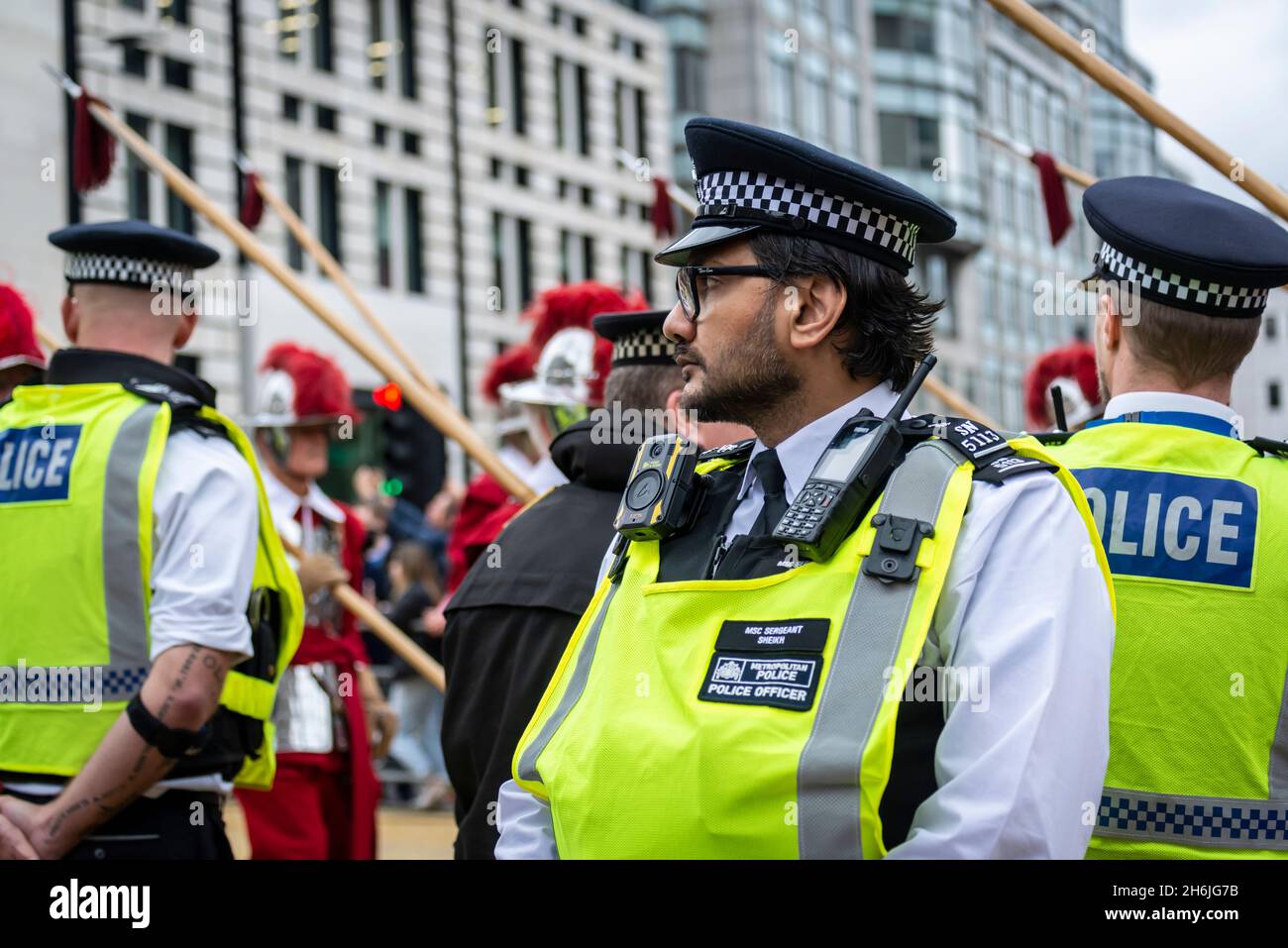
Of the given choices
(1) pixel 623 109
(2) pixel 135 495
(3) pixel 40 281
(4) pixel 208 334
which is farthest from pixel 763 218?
(1) pixel 623 109

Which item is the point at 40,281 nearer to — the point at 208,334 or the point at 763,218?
the point at 208,334

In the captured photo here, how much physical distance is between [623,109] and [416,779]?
26.6 m

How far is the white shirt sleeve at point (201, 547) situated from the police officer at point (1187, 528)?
2.02 m

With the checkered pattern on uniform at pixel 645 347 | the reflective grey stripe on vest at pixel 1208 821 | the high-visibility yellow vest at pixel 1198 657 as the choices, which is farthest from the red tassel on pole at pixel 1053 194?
the reflective grey stripe on vest at pixel 1208 821

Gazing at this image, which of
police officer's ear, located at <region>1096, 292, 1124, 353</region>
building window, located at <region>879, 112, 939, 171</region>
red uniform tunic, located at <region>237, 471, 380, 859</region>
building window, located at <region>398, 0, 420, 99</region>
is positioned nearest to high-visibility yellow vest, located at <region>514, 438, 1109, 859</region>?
police officer's ear, located at <region>1096, 292, 1124, 353</region>

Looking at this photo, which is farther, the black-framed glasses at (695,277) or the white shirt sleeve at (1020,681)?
the black-framed glasses at (695,277)

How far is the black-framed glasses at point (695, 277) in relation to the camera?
2.68 meters

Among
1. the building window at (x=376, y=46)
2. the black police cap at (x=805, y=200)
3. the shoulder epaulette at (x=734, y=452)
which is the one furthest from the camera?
the building window at (x=376, y=46)

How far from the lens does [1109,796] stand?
3025mm

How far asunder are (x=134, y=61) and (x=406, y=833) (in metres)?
15.3

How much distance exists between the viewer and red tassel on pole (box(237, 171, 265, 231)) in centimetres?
734

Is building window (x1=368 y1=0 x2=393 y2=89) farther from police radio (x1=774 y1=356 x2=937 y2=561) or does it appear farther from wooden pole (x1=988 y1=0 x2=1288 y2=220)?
police radio (x1=774 y1=356 x2=937 y2=561)

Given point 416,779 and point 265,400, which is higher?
point 265,400

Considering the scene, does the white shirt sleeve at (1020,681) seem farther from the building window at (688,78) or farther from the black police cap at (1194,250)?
the building window at (688,78)
